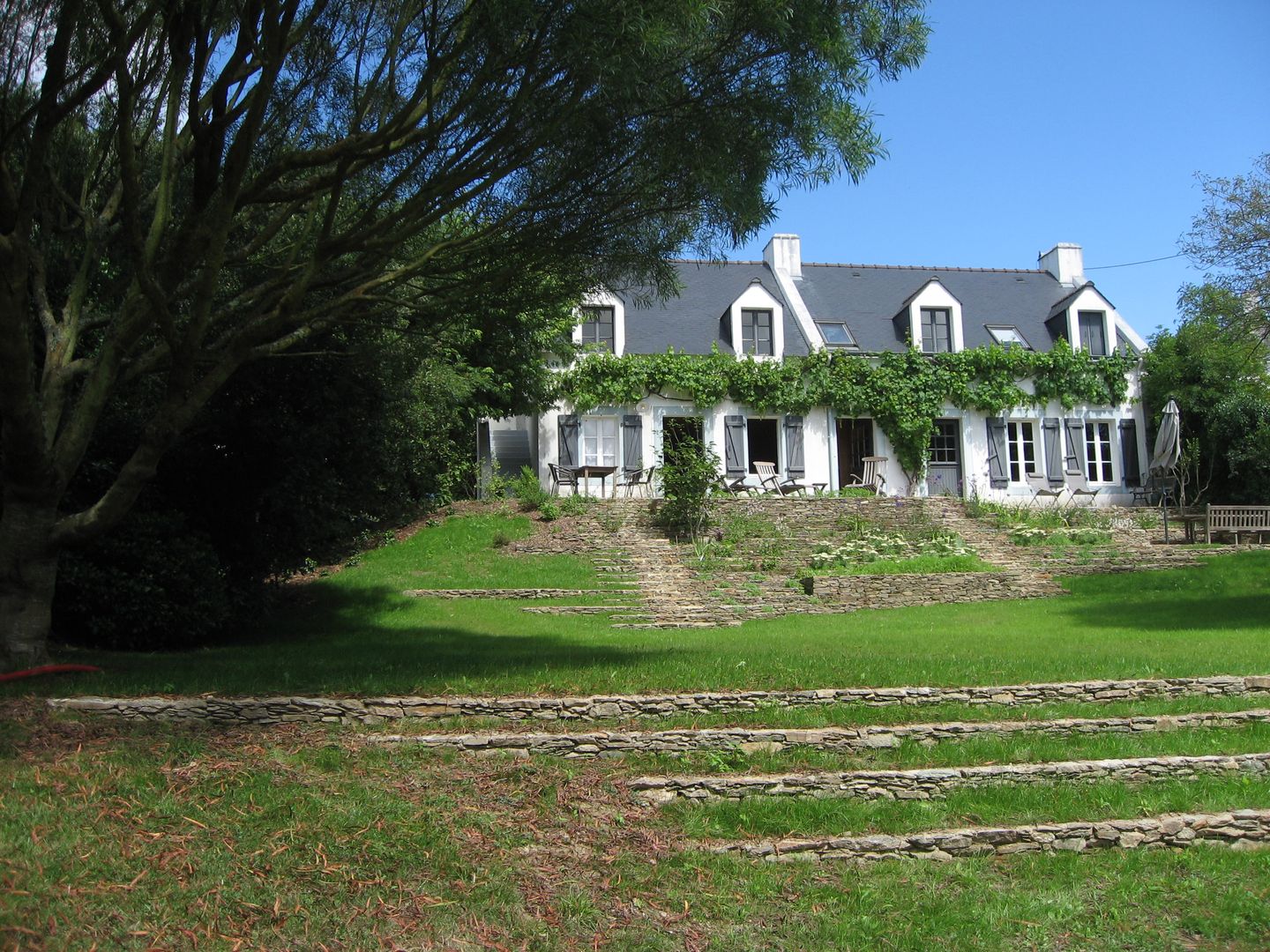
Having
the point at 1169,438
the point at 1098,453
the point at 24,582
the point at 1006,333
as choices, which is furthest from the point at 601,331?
the point at 24,582

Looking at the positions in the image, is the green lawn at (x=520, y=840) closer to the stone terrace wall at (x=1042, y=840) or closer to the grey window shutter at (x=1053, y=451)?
the stone terrace wall at (x=1042, y=840)

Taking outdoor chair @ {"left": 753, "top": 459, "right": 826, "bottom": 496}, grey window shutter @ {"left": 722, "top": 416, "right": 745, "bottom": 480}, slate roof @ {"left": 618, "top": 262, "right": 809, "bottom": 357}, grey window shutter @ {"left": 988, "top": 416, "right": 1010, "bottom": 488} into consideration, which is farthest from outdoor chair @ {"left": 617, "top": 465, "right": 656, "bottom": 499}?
grey window shutter @ {"left": 988, "top": 416, "right": 1010, "bottom": 488}

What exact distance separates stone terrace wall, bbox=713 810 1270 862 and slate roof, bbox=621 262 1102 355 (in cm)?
2054

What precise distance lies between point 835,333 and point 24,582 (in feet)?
73.6

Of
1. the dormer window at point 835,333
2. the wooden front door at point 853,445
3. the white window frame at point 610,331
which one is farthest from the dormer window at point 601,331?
the wooden front door at point 853,445

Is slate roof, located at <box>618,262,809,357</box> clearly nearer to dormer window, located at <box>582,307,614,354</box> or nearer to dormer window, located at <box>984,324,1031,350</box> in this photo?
dormer window, located at <box>582,307,614,354</box>

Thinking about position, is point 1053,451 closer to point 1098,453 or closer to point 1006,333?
point 1098,453

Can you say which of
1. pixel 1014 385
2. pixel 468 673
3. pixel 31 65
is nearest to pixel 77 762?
pixel 468 673

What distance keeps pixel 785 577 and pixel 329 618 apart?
8202mm

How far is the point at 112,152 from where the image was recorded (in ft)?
33.5

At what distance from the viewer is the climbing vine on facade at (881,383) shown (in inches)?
962

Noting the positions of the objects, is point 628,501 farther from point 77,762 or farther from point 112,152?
point 77,762

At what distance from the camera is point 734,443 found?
81.9 ft

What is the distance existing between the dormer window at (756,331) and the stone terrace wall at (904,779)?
19791mm
